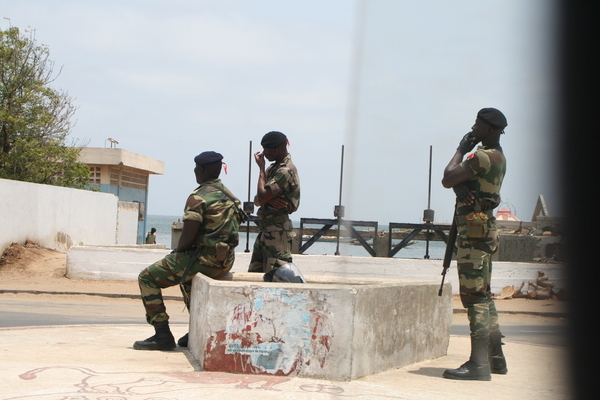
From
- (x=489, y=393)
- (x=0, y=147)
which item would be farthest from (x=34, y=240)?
(x=489, y=393)

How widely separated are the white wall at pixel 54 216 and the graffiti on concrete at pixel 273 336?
37.1 ft

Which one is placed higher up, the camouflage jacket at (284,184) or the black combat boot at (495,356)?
the camouflage jacket at (284,184)

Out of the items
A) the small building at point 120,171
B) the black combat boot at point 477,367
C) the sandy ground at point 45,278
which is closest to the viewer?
the black combat boot at point 477,367

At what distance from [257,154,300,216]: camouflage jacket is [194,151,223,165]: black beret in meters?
0.49

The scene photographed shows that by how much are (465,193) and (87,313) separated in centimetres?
647

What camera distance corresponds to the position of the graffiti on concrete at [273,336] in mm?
4414

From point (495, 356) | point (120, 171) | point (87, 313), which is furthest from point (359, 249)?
point (120, 171)

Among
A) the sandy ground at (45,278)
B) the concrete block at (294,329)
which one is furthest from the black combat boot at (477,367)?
the sandy ground at (45,278)

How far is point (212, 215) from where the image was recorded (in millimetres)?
5574

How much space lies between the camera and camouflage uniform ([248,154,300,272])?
590 cm

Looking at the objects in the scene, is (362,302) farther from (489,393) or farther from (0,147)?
(0,147)

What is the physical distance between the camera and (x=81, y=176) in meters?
21.7

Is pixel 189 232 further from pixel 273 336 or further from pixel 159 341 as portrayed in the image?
pixel 273 336

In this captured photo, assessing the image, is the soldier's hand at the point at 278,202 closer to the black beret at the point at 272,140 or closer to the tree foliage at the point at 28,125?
the black beret at the point at 272,140
